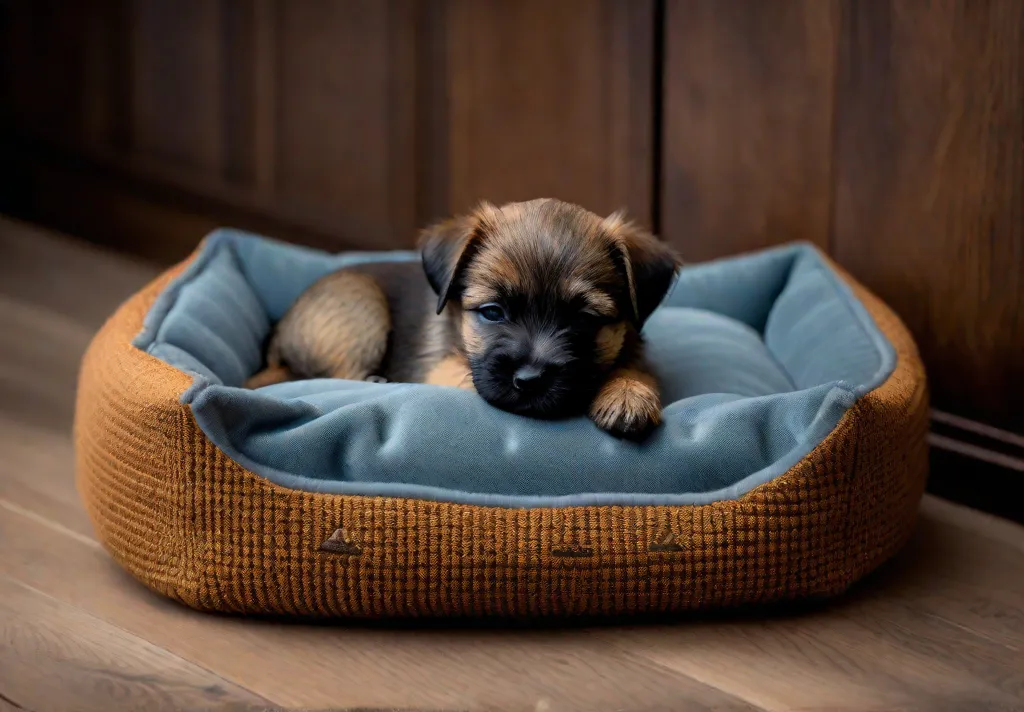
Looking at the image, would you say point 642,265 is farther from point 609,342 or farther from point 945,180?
point 945,180

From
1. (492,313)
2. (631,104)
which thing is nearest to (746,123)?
(631,104)

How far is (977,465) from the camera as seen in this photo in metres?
3.46

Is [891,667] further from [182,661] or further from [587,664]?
[182,661]

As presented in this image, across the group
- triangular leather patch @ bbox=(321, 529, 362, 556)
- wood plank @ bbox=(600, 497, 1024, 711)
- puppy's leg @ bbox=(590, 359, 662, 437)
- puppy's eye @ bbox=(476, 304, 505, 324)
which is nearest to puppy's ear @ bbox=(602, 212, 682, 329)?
→ puppy's leg @ bbox=(590, 359, 662, 437)

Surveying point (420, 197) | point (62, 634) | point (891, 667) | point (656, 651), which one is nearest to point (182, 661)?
point (62, 634)

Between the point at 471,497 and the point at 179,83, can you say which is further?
the point at 179,83

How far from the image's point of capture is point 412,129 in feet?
16.3

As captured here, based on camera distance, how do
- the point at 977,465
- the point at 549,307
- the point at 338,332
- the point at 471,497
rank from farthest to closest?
the point at 977,465, the point at 338,332, the point at 549,307, the point at 471,497

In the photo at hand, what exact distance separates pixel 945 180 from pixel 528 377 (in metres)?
1.62

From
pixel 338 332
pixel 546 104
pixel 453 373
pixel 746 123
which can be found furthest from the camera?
pixel 546 104

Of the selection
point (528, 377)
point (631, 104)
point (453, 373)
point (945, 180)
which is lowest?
point (453, 373)

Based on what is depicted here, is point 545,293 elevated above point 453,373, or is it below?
above

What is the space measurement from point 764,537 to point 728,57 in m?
2.07

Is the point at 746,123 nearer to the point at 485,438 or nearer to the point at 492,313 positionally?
the point at 492,313
